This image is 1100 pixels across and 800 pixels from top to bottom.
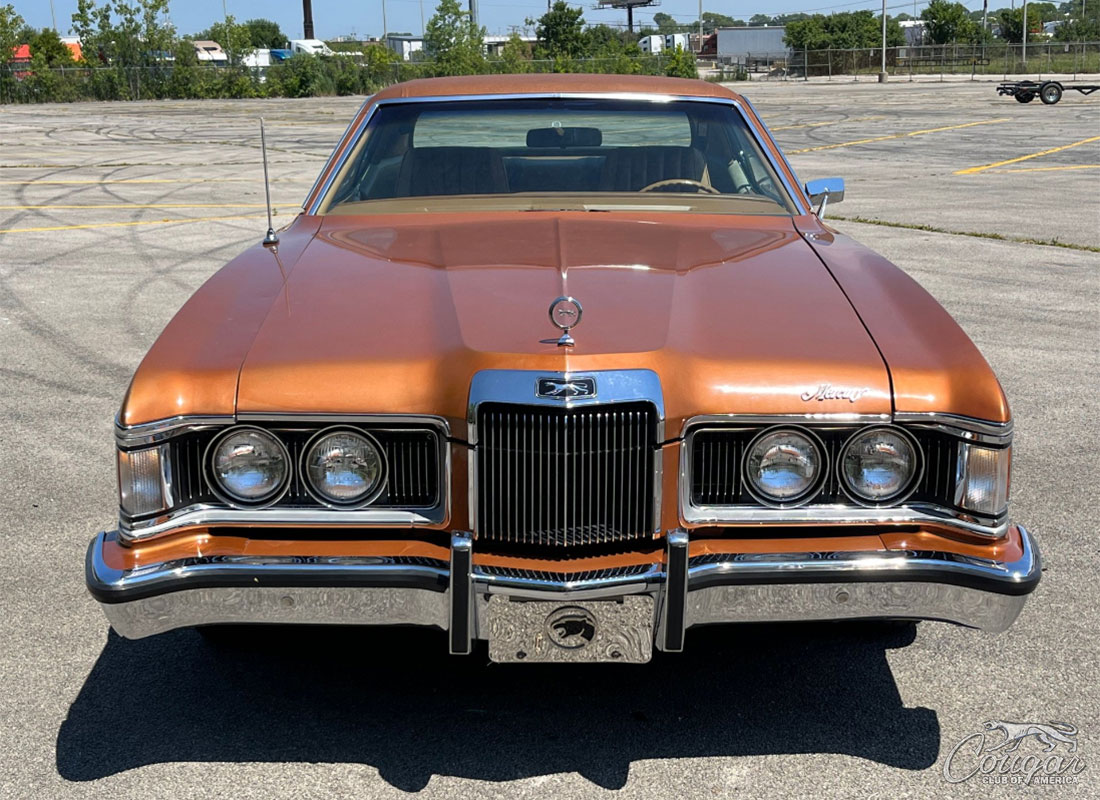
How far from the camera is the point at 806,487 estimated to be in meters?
2.81

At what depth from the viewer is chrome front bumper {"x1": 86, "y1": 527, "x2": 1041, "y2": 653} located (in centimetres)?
263

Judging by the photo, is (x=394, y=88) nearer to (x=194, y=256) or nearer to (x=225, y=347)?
(x=225, y=347)

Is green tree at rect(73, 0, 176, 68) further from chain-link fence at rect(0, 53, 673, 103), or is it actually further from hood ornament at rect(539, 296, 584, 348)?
hood ornament at rect(539, 296, 584, 348)

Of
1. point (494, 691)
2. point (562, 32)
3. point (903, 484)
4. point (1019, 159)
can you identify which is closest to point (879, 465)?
point (903, 484)

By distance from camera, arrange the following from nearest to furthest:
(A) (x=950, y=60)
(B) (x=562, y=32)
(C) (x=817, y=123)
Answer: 1. (C) (x=817, y=123)
2. (B) (x=562, y=32)
3. (A) (x=950, y=60)

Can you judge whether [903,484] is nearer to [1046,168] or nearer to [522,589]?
[522,589]

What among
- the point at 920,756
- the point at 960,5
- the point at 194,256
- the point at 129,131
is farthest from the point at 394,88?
the point at 960,5

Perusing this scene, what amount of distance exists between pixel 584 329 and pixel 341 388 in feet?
1.91

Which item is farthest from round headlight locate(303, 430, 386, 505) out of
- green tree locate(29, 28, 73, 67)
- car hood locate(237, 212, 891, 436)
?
green tree locate(29, 28, 73, 67)

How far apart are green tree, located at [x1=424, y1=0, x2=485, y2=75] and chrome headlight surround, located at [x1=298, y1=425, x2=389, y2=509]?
163 feet

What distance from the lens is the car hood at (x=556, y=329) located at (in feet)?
8.87

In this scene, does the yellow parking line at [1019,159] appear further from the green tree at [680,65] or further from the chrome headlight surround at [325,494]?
the green tree at [680,65]

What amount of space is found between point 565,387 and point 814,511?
2.25 feet

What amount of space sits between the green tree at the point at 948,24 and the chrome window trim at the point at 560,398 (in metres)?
84.8
